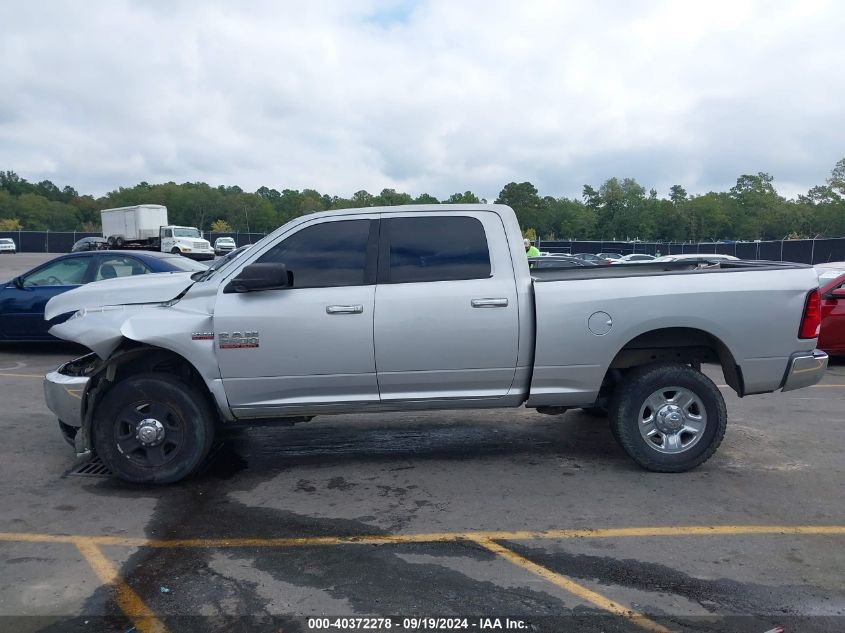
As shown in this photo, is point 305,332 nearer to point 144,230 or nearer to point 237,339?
point 237,339

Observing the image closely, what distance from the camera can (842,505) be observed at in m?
4.74

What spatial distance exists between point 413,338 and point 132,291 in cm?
238

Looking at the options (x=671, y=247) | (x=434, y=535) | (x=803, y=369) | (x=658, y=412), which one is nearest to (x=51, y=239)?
(x=671, y=247)

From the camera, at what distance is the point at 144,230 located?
46.2 m

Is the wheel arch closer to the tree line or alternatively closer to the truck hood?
the truck hood

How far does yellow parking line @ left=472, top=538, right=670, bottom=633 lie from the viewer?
3.31 metres

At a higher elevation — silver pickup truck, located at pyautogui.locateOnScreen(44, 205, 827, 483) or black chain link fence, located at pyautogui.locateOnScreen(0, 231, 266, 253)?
black chain link fence, located at pyautogui.locateOnScreen(0, 231, 266, 253)

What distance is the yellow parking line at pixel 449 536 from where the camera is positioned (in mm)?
4230

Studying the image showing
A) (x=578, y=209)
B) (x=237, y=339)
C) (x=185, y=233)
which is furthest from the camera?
(x=578, y=209)

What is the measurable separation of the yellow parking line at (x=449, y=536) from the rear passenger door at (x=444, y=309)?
1237 mm

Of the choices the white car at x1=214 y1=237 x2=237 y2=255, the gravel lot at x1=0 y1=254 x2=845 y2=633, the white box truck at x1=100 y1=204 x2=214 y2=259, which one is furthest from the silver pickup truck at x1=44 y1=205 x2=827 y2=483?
the white car at x1=214 y1=237 x2=237 y2=255

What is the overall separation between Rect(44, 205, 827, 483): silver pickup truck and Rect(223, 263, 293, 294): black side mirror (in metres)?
0.01

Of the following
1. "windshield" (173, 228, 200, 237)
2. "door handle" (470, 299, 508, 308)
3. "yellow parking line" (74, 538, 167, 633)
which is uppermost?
"windshield" (173, 228, 200, 237)

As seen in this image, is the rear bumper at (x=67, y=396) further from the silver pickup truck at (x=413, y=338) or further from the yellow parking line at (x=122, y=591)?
the yellow parking line at (x=122, y=591)
